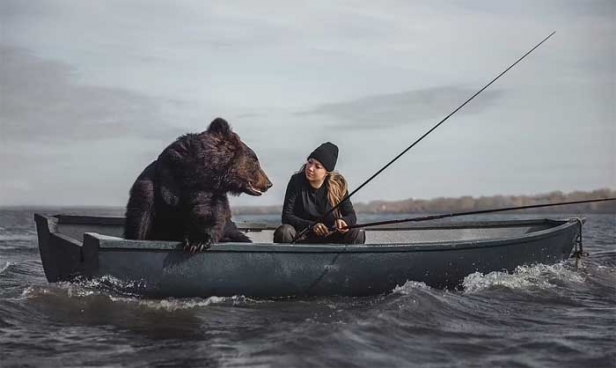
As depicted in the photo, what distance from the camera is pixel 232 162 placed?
19.8 ft

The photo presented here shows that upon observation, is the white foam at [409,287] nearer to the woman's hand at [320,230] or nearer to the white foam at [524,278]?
the white foam at [524,278]

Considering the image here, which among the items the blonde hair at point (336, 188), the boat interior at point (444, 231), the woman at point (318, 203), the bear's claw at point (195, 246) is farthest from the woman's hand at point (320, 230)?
the boat interior at point (444, 231)

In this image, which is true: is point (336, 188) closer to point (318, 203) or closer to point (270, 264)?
point (318, 203)

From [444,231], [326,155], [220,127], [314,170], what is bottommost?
[444,231]

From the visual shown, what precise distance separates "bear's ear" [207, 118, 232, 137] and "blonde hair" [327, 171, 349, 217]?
1.68m

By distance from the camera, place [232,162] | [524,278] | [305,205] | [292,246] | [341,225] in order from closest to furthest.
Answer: [232,162] → [292,246] → [341,225] → [305,205] → [524,278]

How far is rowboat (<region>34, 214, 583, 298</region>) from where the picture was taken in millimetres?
5895

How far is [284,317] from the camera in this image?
5.80 meters

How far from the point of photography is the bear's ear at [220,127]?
19.5 feet

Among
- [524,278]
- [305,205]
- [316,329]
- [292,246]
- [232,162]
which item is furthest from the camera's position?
[524,278]

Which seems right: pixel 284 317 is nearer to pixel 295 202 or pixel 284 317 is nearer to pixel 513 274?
pixel 295 202

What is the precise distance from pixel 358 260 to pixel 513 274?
2298 mm

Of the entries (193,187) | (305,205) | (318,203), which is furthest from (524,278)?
(193,187)

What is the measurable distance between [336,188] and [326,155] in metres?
0.40
